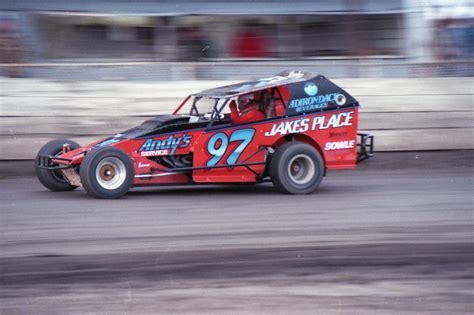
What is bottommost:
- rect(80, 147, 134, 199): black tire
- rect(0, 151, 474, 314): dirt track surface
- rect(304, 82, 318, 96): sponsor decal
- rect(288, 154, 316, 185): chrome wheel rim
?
rect(0, 151, 474, 314): dirt track surface

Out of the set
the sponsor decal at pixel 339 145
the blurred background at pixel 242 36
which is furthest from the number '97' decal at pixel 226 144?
the blurred background at pixel 242 36

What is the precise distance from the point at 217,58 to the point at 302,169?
4725mm

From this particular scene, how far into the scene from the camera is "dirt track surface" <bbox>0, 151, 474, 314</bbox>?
5461 millimetres

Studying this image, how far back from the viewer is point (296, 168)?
32.7 feet

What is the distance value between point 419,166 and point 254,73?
299 centimetres

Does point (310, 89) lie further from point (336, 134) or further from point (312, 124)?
point (336, 134)

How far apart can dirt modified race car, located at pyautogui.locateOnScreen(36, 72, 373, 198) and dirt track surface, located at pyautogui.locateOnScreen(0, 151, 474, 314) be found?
0.26m

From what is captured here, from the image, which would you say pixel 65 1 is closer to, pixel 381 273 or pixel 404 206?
pixel 404 206

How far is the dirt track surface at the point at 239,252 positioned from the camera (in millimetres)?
5461

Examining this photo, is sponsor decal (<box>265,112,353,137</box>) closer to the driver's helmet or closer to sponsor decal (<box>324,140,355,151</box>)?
sponsor decal (<box>324,140,355,151</box>)

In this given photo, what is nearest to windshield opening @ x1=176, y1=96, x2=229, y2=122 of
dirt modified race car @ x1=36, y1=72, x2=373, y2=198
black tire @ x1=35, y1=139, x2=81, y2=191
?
dirt modified race car @ x1=36, y1=72, x2=373, y2=198

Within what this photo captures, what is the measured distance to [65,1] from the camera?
15883 millimetres

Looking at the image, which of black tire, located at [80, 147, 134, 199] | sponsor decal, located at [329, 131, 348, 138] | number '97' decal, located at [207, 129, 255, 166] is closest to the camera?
black tire, located at [80, 147, 134, 199]

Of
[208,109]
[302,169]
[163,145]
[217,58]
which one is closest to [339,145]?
[302,169]
